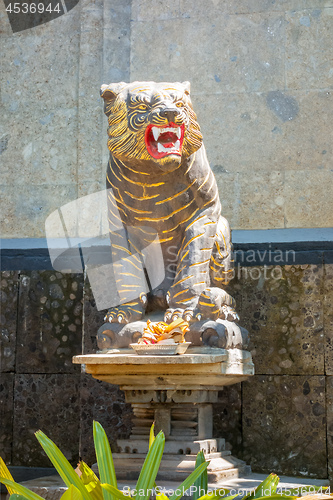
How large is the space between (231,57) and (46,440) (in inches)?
171

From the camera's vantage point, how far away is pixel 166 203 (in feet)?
15.6

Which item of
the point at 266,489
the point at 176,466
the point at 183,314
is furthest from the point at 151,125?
the point at 266,489

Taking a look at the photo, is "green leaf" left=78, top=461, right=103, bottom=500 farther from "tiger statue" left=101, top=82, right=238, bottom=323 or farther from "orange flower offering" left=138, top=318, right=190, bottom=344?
"tiger statue" left=101, top=82, right=238, bottom=323

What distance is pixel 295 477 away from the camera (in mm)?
5070

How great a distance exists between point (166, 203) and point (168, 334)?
847mm

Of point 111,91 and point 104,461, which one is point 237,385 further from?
point 111,91

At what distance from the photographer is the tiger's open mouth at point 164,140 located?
14.6 ft

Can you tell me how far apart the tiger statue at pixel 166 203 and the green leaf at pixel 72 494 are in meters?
1.46

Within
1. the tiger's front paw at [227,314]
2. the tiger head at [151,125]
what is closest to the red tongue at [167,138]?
the tiger head at [151,125]

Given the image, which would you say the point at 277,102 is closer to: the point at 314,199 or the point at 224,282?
the point at 314,199

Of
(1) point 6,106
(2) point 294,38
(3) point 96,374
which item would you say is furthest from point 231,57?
(3) point 96,374

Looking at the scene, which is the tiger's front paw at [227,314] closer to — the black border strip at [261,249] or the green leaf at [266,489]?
the black border strip at [261,249]

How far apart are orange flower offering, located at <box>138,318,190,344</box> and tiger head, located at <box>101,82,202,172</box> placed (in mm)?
927

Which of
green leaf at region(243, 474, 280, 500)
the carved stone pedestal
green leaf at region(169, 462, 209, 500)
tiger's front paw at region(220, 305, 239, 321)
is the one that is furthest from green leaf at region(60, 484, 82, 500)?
tiger's front paw at region(220, 305, 239, 321)
